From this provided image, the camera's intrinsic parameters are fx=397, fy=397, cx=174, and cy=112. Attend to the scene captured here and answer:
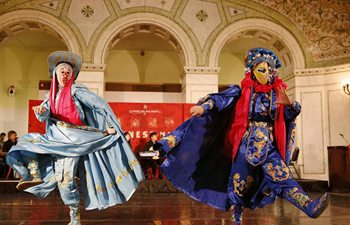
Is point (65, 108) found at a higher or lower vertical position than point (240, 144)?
higher

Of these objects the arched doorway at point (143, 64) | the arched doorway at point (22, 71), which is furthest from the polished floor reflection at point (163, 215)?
the arched doorway at point (143, 64)

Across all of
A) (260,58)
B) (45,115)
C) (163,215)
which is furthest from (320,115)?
(45,115)

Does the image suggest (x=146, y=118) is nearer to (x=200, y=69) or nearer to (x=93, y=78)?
(x=93, y=78)

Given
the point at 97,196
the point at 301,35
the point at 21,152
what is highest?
the point at 301,35

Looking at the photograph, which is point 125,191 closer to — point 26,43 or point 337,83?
point 337,83

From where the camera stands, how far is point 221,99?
3.20 meters

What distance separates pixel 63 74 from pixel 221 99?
4.60ft

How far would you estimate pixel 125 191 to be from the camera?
3.35 meters

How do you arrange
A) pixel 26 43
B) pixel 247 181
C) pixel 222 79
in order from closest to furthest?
1. pixel 247 181
2. pixel 26 43
3. pixel 222 79

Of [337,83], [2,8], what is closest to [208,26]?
[337,83]

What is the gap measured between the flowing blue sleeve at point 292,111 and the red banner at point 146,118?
6.39 meters

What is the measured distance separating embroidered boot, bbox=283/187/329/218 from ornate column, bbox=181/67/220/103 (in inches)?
280

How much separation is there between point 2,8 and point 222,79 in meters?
7.50

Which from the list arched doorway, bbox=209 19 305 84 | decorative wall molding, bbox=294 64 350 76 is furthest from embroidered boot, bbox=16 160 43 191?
decorative wall molding, bbox=294 64 350 76
